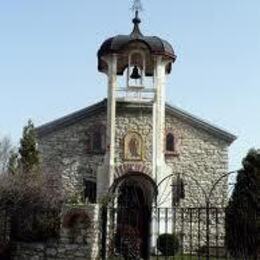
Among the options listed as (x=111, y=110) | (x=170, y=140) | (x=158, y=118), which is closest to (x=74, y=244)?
(x=111, y=110)

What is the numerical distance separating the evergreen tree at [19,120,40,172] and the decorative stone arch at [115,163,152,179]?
115 inches

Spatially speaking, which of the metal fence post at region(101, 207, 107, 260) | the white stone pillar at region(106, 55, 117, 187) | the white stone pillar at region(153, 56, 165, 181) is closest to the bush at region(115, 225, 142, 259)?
the metal fence post at region(101, 207, 107, 260)

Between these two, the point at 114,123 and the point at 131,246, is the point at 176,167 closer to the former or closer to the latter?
the point at 114,123

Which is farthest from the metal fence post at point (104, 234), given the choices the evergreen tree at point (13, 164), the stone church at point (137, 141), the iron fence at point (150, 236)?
the stone church at point (137, 141)

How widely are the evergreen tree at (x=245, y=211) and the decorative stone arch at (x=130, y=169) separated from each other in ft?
13.3

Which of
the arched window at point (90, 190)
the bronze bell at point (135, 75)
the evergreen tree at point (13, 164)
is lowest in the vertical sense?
the arched window at point (90, 190)

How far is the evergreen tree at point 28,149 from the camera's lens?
814 inches

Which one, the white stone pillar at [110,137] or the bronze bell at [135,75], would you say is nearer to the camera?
the white stone pillar at [110,137]

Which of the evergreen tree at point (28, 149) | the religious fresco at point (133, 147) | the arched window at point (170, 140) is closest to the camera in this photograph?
the evergreen tree at point (28, 149)

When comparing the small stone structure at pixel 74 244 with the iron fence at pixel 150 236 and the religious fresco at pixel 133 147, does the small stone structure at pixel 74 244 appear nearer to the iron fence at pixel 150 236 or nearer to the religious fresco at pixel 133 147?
the iron fence at pixel 150 236

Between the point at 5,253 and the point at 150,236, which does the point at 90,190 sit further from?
the point at 5,253

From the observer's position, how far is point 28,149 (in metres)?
20.9

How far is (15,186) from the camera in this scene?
1493 centimetres

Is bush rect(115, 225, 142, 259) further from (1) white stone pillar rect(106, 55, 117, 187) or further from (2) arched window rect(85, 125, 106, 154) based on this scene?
(2) arched window rect(85, 125, 106, 154)
